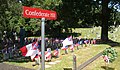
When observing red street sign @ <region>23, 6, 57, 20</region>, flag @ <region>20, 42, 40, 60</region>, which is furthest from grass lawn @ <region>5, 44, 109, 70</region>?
red street sign @ <region>23, 6, 57, 20</region>

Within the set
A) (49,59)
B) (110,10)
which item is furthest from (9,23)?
(49,59)

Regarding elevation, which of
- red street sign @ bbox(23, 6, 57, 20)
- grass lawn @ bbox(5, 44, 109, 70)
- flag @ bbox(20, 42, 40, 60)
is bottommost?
grass lawn @ bbox(5, 44, 109, 70)

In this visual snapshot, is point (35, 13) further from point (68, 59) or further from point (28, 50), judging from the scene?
point (68, 59)

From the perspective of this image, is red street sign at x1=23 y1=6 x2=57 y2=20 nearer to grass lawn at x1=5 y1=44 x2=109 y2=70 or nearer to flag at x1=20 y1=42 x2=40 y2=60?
flag at x1=20 y1=42 x2=40 y2=60

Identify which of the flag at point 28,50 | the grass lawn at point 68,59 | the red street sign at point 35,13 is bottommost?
the grass lawn at point 68,59

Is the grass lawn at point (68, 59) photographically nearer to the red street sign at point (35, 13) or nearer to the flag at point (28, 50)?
the flag at point (28, 50)

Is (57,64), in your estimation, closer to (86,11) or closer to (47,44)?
(47,44)

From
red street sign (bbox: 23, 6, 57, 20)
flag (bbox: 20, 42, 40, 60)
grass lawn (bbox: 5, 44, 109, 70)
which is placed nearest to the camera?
red street sign (bbox: 23, 6, 57, 20)

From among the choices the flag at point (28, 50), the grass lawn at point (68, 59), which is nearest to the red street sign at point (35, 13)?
the flag at point (28, 50)

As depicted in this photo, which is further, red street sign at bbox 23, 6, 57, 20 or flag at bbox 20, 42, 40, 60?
flag at bbox 20, 42, 40, 60

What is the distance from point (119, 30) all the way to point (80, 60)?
139 ft

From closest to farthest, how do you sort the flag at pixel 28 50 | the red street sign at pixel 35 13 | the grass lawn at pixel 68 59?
the red street sign at pixel 35 13
the flag at pixel 28 50
the grass lawn at pixel 68 59

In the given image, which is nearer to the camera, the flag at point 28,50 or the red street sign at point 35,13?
the red street sign at point 35,13

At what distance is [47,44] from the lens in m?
28.8
